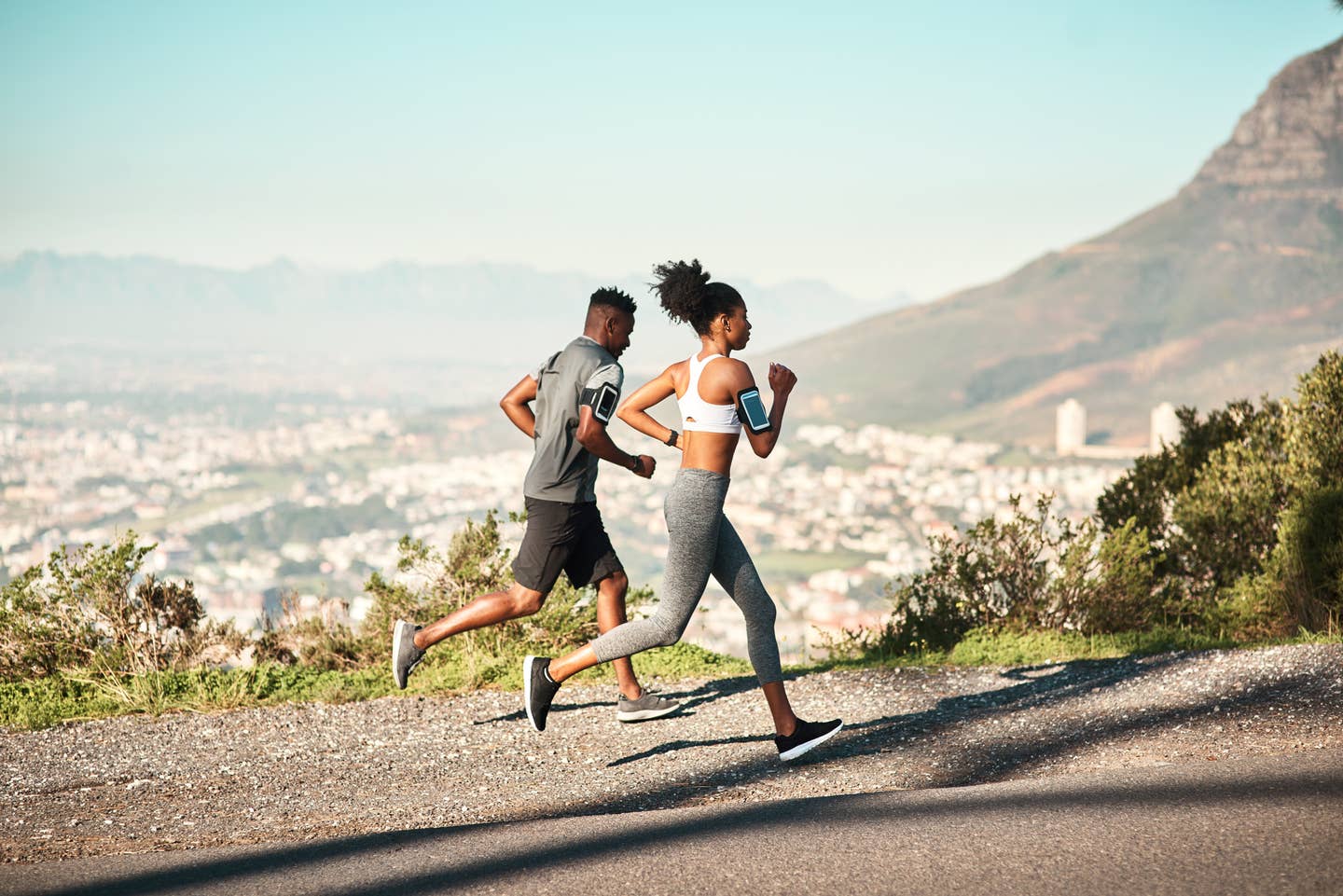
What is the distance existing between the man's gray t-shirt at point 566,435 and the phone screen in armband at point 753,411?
0.81 metres

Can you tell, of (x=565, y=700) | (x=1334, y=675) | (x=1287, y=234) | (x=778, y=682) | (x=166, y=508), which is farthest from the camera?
(x=1287, y=234)

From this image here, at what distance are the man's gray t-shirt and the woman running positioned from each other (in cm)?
32

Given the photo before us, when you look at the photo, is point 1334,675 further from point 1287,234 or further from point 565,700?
point 1287,234

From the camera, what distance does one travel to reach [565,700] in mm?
6117

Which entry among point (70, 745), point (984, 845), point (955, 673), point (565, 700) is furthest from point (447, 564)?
point (984, 845)

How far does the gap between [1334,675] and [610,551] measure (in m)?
3.33

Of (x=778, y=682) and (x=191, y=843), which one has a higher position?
(x=778, y=682)

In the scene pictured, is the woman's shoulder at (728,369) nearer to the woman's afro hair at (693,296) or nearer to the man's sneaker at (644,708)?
the woman's afro hair at (693,296)

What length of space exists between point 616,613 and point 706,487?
4.35 ft

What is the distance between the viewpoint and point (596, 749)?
5.14 m

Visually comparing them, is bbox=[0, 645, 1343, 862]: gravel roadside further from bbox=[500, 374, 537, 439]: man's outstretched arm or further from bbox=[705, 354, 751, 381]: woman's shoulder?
bbox=[705, 354, 751, 381]: woman's shoulder

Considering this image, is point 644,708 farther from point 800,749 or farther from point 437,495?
point 437,495

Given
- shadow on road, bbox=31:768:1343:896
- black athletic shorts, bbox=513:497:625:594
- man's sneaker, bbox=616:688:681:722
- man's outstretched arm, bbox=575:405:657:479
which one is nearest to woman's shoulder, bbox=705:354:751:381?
man's outstretched arm, bbox=575:405:657:479

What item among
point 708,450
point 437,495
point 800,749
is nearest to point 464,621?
point 708,450
